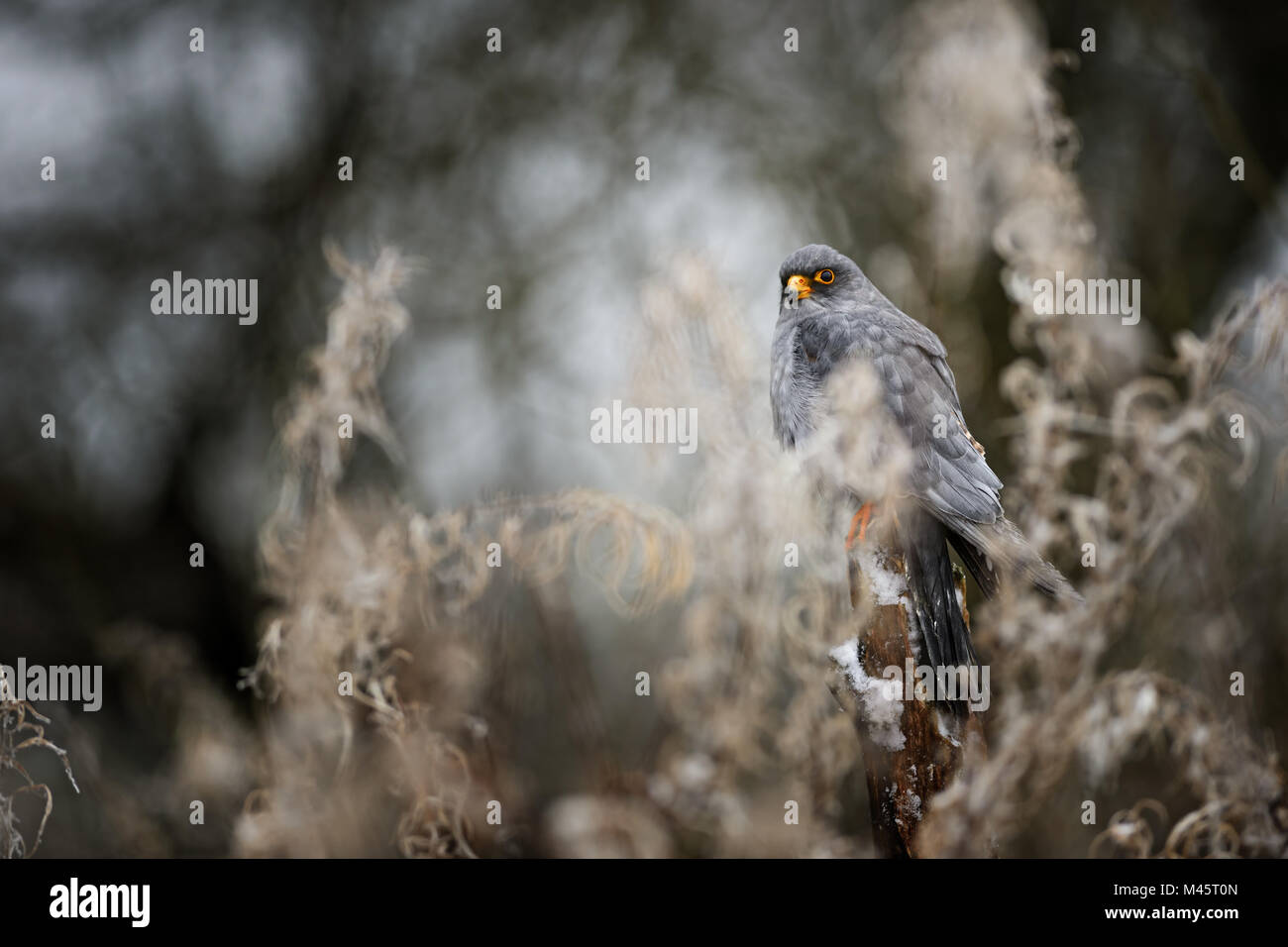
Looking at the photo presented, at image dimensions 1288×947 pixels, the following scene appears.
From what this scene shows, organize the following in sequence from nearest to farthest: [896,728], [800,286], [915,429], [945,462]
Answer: [896,728]
[945,462]
[915,429]
[800,286]

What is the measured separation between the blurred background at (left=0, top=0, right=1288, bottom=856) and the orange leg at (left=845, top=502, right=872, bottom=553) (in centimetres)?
176

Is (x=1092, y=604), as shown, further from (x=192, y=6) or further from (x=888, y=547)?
(x=192, y=6)

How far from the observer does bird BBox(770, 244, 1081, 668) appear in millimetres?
2972

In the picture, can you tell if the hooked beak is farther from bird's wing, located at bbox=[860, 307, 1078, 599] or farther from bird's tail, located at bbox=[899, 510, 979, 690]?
bird's tail, located at bbox=[899, 510, 979, 690]

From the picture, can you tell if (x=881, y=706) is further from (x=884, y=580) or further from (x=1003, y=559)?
(x=1003, y=559)

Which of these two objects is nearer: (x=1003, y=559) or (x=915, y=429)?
(x=1003, y=559)

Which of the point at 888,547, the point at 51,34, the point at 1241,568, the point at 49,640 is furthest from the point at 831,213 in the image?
the point at 49,640

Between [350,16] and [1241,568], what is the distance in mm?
6450

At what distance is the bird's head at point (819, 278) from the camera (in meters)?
4.12

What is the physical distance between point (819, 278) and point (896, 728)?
2.19 m

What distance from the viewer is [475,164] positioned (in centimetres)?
630

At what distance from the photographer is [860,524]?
3215 mm

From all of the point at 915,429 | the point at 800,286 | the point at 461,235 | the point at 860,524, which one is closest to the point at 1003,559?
the point at 860,524

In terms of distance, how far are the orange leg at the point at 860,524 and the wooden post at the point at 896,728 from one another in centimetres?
28
